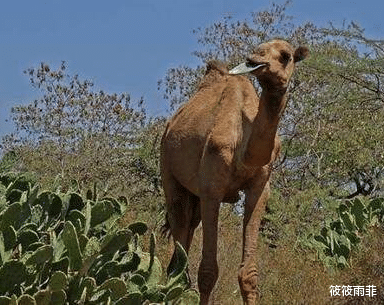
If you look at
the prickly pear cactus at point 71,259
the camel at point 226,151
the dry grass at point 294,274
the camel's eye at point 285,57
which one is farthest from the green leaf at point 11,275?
the dry grass at point 294,274

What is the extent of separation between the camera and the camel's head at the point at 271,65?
19.0ft

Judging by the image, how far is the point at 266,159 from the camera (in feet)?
21.2

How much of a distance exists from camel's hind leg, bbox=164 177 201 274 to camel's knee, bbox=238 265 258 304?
1.52 meters

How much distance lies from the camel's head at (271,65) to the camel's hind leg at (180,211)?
248cm

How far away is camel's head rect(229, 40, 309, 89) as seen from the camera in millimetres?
5777

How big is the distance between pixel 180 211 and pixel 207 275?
53.7 inches

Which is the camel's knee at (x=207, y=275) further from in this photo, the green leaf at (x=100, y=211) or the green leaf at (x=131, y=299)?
the green leaf at (x=131, y=299)

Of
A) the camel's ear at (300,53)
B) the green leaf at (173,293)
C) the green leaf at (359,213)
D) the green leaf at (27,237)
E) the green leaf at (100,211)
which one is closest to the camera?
the green leaf at (27,237)

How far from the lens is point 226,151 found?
700 cm

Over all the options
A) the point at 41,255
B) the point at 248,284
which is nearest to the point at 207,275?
the point at 248,284

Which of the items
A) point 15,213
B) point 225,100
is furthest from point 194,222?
point 15,213

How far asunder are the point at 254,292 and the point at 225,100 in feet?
5.76

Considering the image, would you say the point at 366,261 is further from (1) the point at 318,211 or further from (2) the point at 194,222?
(1) the point at 318,211

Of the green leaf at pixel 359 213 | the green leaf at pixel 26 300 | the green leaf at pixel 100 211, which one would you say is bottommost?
the green leaf at pixel 26 300
